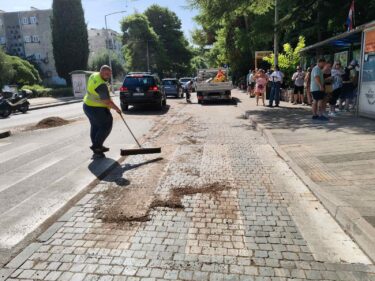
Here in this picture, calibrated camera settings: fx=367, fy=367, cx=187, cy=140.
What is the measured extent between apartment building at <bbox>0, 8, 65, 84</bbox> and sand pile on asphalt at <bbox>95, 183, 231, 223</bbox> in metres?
63.6

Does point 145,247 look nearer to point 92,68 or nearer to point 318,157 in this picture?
point 318,157

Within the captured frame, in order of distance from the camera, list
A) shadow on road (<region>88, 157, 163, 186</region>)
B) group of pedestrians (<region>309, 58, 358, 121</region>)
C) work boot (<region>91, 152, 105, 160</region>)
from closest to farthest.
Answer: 1. shadow on road (<region>88, 157, 163, 186</region>)
2. work boot (<region>91, 152, 105, 160</region>)
3. group of pedestrians (<region>309, 58, 358, 121</region>)

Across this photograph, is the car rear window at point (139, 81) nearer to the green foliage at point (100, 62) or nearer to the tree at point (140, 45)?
the tree at point (140, 45)

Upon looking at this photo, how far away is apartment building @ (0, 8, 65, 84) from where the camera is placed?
6456 centimetres

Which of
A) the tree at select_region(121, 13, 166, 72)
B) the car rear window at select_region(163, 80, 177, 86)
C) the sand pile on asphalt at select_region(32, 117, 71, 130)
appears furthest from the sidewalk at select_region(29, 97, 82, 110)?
the tree at select_region(121, 13, 166, 72)

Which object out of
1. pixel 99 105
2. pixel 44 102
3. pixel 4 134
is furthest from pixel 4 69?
pixel 99 105

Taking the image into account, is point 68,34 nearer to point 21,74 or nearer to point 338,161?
point 21,74

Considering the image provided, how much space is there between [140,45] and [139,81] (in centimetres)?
4803

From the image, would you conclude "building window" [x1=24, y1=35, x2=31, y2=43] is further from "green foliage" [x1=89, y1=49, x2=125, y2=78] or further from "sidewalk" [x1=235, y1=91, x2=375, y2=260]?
"sidewalk" [x1=235, y1=91, x2=375, y2=260]

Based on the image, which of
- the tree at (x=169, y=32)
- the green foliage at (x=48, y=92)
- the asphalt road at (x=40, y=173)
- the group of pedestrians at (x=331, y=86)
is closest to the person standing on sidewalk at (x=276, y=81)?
the group of pedestrians at (x=331, y=86)

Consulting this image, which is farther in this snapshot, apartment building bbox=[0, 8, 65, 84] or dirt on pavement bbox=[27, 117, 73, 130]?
apartment building bbox=[0, 8, 65, 84]

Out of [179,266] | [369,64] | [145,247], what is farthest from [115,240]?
[369,64]

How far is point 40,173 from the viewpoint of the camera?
21.6ft

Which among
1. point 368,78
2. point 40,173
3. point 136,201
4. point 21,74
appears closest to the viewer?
point 136,201
